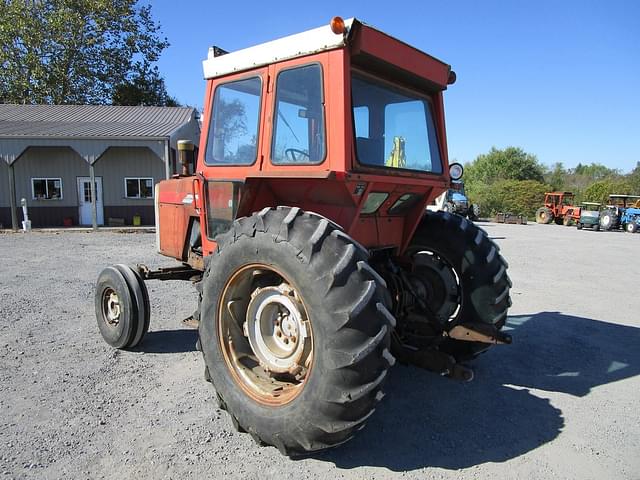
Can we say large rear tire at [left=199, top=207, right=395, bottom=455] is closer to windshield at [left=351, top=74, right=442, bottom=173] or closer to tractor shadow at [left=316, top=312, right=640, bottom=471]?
tractor shadow at [left=316, top=312, right=640, bottom=471]

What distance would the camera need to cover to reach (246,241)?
2.84 meters

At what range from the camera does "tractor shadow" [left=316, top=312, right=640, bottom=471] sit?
9.36 feet

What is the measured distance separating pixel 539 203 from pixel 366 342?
34826mm

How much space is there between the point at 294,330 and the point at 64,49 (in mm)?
32825

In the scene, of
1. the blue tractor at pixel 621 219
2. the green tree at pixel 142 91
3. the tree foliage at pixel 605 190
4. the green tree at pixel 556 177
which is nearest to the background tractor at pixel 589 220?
the blue tractor at pixel 621 219

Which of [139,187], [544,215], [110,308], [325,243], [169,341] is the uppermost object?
[139,187]

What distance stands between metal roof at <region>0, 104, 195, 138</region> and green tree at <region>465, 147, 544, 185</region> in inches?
1371

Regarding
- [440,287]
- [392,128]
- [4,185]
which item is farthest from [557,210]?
[4,185]

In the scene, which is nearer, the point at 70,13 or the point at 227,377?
the point at 227,377

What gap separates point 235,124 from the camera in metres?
3.63

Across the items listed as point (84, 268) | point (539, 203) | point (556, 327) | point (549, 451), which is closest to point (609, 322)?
point (556, 327)

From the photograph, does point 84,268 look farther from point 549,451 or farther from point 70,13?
point 70,13

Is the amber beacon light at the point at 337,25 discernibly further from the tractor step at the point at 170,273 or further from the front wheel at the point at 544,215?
the front wheel at the point at 544,215

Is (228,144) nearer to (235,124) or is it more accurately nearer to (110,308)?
(235,124)
